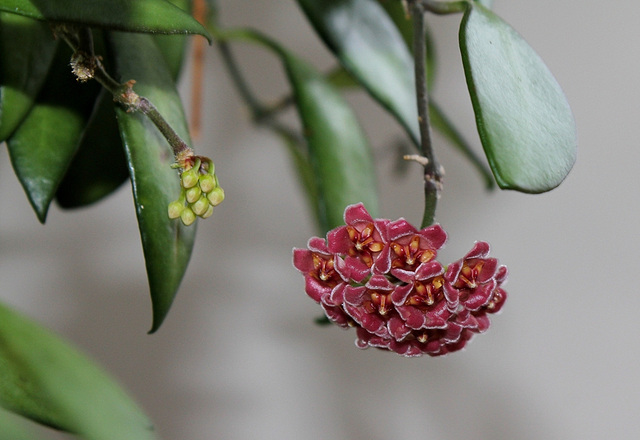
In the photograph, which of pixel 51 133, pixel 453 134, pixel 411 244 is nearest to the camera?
pixel 411 244

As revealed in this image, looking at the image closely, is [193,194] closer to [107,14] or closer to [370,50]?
[107,14]

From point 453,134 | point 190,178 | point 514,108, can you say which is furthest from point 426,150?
point 453,134

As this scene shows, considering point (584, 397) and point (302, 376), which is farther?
point (302, 376)

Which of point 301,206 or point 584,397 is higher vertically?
point 301,206

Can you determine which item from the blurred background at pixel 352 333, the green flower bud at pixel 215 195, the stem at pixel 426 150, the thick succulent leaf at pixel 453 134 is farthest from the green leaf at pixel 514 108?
the blurred background at pixel 352 333

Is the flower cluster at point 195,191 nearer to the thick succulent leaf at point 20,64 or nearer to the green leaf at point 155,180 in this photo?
the green leaf at point 155,180

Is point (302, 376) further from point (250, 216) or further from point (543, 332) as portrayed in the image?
point (543, 332)

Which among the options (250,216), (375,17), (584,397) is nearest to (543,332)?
(584,397)

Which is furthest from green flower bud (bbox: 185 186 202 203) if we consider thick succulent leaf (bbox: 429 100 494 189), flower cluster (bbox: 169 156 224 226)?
thick succulent leaf (bbox: 429 100 494 189)
